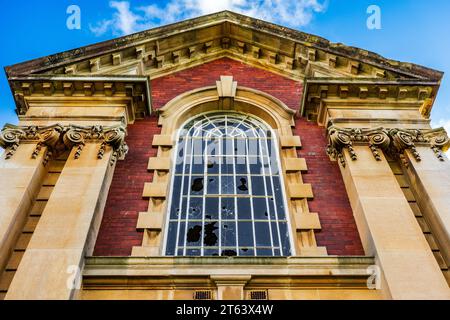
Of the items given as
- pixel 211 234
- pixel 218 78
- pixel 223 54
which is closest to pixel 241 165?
pixel 211 234

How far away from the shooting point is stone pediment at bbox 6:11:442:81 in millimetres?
11750

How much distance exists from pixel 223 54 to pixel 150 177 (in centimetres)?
647

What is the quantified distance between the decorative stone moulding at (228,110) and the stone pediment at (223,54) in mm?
1692

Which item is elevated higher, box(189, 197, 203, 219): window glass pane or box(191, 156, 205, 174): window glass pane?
box(191, 156, 205, 174): window glass pane

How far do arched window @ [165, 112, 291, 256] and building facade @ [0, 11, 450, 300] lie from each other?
39 millimetres

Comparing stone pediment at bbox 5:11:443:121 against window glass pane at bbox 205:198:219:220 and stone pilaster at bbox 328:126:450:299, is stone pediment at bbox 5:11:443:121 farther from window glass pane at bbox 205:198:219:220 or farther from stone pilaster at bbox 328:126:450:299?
window glass pane at bbox 205:198:219:220

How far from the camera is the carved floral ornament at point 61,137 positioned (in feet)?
30.6

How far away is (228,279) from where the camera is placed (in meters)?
7.14

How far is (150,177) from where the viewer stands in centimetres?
977

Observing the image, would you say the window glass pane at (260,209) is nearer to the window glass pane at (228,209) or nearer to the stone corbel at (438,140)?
the window glass pane at (228,209)

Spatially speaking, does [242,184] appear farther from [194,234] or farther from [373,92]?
[373,92]

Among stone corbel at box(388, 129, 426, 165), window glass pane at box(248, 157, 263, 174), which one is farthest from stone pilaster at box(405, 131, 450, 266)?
window glass pane at box(248, 157, 263, 174)
